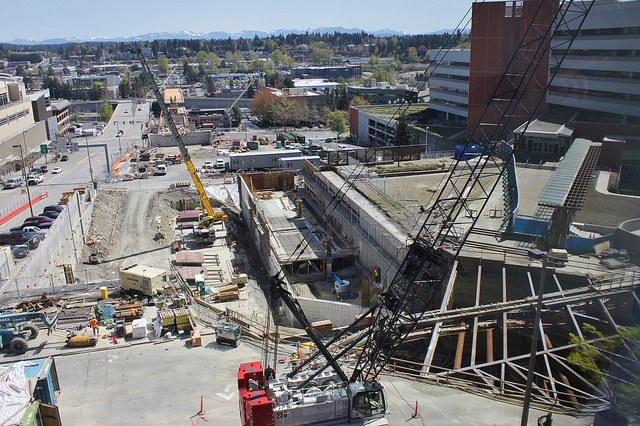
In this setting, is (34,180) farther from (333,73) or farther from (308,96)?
(333,73)

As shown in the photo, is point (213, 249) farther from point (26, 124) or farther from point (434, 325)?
point (26, 124)

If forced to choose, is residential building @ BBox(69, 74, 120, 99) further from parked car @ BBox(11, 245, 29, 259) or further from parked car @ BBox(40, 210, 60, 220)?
parked car @ BBox(11, 245, 29, 259)

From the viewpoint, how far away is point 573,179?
88.5ft

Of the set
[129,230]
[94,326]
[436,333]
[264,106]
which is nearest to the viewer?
[436,333]

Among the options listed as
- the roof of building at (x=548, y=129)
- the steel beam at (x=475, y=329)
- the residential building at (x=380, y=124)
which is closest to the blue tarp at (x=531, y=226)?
the steel beam at (x=475, y=329)

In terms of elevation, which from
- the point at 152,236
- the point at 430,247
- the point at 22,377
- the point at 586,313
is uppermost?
the point at 430,247

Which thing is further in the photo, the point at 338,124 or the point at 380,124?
the point at 338,124

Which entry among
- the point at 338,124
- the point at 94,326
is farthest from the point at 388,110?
the point at 94,326

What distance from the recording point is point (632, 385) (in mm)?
13469

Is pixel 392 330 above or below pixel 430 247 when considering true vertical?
below

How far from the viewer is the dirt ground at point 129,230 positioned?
30819mm

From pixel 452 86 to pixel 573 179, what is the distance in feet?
117

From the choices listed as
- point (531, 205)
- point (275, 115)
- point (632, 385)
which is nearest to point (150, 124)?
point (275, 115)

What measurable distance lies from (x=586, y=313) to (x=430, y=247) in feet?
25.1
